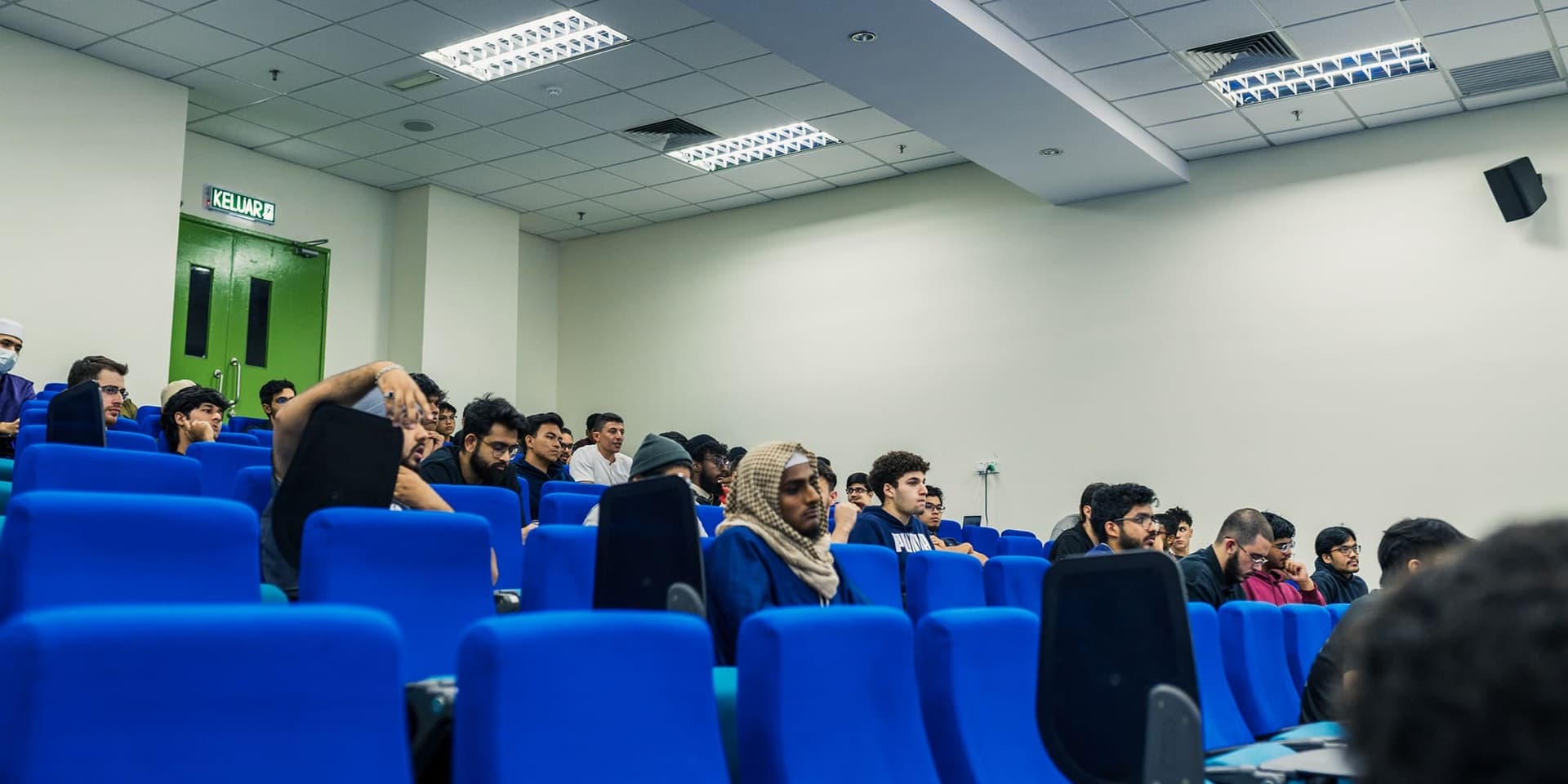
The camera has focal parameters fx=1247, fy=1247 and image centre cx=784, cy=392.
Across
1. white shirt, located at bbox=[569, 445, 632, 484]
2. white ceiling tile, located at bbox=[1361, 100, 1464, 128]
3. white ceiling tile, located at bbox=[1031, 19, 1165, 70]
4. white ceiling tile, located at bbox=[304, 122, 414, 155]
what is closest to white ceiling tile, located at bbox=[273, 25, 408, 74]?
white ceiling tile, located at bbox=[304, 122, 414, 155]

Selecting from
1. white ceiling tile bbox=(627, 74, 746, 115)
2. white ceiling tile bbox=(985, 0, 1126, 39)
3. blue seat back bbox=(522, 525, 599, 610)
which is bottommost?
blue seat back bbox=(522, 525, 599, 610)

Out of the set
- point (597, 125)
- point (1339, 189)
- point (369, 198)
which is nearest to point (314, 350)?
point (369, 198)

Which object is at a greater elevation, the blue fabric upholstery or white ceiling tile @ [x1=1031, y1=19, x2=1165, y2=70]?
white ceiling tile @ [x1=1031, y1=19, x2=1165, y2=70]

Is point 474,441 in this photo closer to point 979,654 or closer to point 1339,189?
point 979,654

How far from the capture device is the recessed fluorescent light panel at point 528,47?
24.5 ft

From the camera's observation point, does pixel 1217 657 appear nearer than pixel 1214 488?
Yes

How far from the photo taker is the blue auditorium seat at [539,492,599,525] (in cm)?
419

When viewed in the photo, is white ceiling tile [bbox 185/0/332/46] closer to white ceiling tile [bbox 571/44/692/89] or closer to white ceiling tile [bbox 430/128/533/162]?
white ceiling tile [bbox 571/44/692/89]

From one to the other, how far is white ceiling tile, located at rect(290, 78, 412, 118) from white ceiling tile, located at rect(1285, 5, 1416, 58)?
571 centimetres

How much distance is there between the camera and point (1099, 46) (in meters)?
7.08

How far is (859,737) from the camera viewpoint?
80.4 inches

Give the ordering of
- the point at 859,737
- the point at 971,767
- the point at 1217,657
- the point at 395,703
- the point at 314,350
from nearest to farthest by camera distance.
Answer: the point at 395,703, the point at 859,737, the point at 971,767, the point at 1217,657, the point at 314,350

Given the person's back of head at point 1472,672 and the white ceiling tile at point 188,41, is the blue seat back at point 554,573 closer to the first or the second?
the person's back of head at point 1472,672

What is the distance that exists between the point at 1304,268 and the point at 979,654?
690cm
